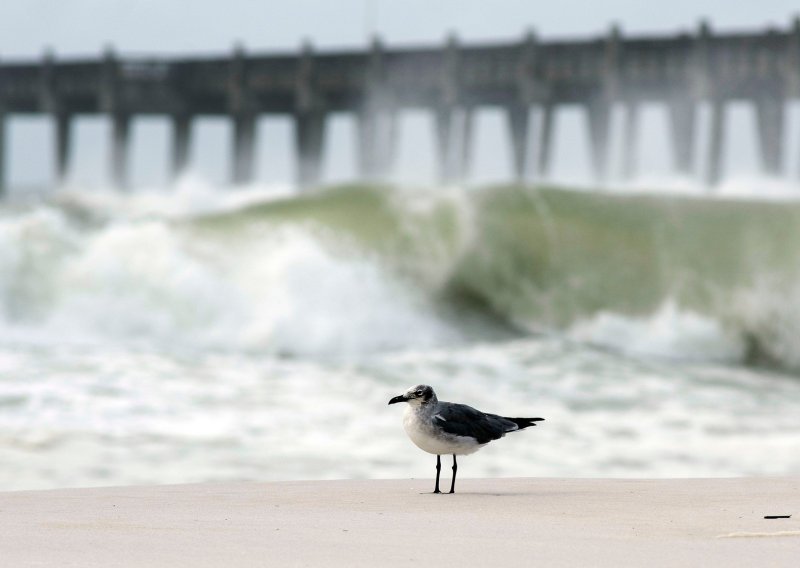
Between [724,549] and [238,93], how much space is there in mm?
40965

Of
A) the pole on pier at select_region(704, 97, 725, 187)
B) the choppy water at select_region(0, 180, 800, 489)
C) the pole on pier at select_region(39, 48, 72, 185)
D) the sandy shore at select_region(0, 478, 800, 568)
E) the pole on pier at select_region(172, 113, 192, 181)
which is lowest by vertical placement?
the sandy shore at select_region(0, 478, 800, 568)

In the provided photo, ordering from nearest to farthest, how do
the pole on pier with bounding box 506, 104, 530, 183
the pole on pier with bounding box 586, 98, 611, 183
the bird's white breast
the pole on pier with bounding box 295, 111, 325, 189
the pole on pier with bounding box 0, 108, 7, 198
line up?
the bird's white breast < the pole on pier with bounding box 586, 98, 611, 183 < the pole on pier with bounding box 506, 104, 530, 183 < the pole on pier with bounding box 295, 111, 325, 189 < the pole on pier with bounding box 0, 108, 7, 198

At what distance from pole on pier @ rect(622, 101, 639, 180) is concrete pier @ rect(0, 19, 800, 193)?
1.5 inches

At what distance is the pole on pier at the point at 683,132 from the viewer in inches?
1533

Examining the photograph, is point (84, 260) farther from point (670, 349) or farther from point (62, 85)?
point (62, 85)

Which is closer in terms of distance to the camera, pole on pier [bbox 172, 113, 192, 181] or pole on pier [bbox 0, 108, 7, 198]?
pole on pier [bbox 172, 113, 192, 181]

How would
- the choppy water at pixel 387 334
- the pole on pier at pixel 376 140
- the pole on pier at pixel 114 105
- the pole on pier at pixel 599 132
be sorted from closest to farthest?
the choppy water at pixel 387 334 < the pole on pier at pixel 599 132 < the pole on pier at pixel 376 140 < the pole on pier at pixel 114 105

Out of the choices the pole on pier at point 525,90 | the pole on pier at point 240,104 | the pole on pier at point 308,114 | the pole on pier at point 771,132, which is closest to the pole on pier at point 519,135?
the pole on pier at point 525,90

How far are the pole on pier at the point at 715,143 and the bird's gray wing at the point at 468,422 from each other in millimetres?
32101

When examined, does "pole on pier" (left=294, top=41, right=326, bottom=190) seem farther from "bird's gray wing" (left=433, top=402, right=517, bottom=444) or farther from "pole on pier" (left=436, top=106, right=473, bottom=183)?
"bird's gray wing" (left=433, top=402, right=517, bottom=444)

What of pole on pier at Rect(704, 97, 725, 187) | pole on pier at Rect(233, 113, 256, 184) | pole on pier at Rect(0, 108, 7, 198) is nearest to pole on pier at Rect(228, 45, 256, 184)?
pole on pier at Rect(233, 113, 256, 184)

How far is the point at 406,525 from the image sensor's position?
18.1 ft

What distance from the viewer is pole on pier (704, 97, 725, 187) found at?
38.3 m

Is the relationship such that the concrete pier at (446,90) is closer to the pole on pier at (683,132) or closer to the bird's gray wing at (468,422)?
the pole on pier at (683,132)
